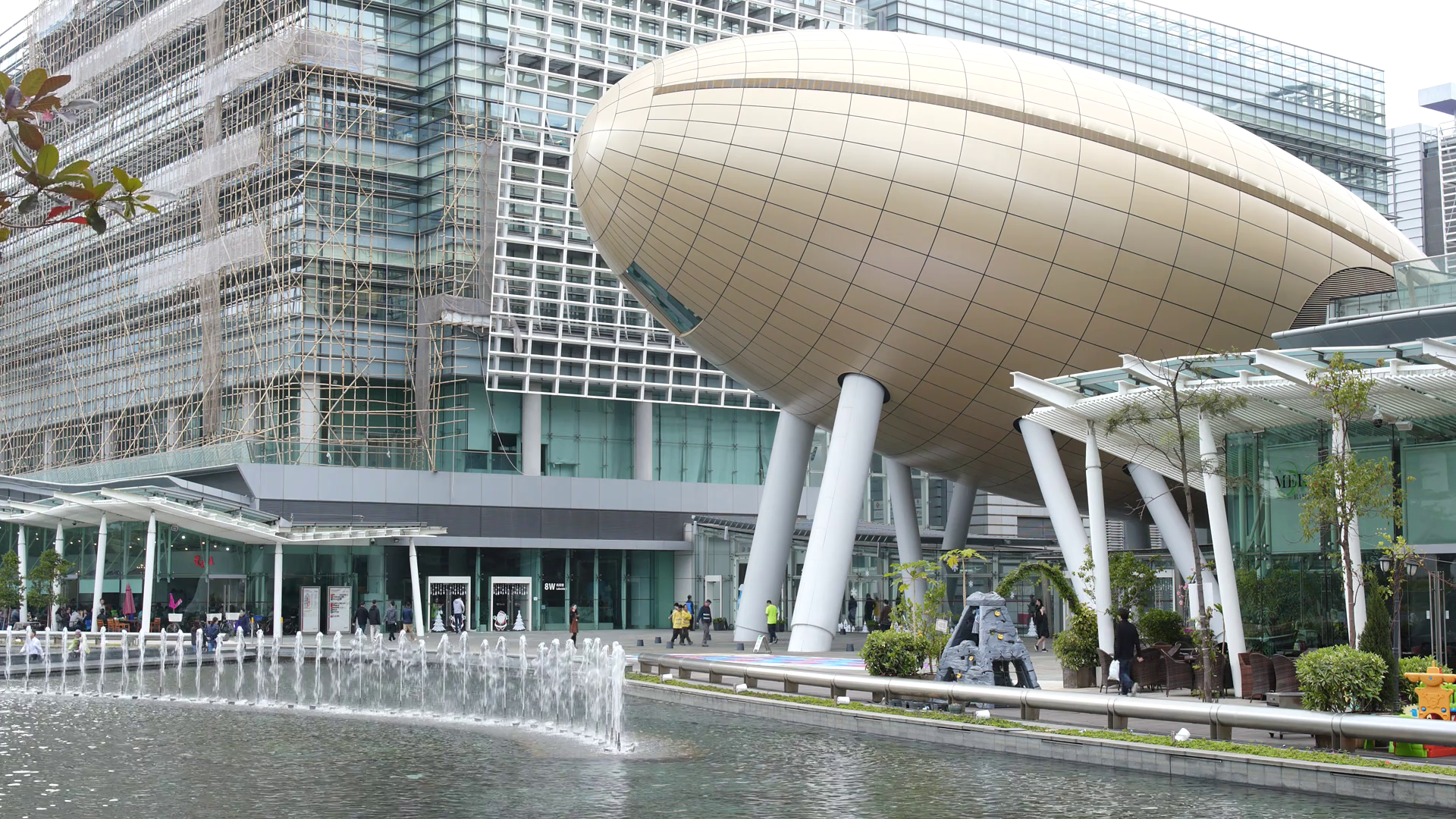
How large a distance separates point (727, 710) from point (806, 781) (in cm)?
780

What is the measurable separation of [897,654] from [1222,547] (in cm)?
505

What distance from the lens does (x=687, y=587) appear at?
5766 centimetres

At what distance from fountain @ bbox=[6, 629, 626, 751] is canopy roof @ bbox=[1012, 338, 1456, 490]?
8620 mm

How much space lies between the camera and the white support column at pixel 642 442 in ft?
190

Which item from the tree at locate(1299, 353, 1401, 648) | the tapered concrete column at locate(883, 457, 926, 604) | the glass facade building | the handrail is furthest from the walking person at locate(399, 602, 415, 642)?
the glass facade building

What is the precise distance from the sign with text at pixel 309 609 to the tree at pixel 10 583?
856cm

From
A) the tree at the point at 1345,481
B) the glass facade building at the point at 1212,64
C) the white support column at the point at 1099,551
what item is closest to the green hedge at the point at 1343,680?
the tree at the point at 1345,481

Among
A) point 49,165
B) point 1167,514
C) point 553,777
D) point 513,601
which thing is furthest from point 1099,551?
point 513,601

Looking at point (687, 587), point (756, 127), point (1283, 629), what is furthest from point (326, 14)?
point (1283, 629)

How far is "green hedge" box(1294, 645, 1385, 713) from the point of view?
1555cm

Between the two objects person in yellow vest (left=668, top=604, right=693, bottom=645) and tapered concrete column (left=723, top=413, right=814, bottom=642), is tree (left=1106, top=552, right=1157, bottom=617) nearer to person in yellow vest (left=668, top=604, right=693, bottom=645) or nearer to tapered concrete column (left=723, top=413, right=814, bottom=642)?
tapered concrete column (left=723, top=413, right=814, bottom=642)

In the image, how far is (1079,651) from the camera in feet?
75.5

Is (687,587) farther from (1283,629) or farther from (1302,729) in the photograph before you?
(1302,729)

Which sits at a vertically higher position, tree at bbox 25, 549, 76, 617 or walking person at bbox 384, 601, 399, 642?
tree at bbox 25, 549, 76, 617
